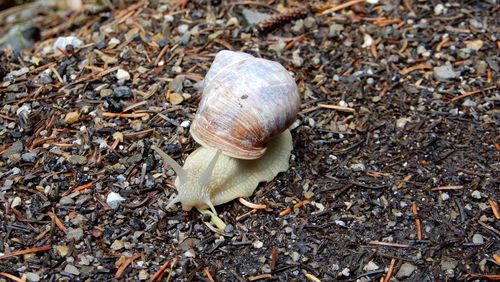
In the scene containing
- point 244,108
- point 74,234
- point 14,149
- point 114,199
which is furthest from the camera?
point 14,149

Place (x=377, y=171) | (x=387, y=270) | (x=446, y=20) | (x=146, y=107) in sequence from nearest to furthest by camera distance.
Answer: (x=387, y=270) < (x=377, y=171) < (x=146, y=107) < (x=446, y=20)

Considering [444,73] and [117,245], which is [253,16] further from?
[117,245]

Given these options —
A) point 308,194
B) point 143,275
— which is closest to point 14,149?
point 143,275

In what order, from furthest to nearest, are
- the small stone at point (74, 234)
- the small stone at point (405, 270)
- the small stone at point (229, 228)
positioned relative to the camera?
1. the small stone at point (229, 228)
2. the small stone at point (74, 234)
3. the small stone at point (405, 270)

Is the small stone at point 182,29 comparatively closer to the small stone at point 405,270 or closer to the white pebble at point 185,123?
the white pebble at point 185,123

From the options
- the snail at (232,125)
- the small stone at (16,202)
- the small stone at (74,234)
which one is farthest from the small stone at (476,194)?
the small stone at (16,202)

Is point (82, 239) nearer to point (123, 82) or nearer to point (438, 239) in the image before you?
point (123, 82)

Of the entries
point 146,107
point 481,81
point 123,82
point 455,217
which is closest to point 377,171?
point 455,217
